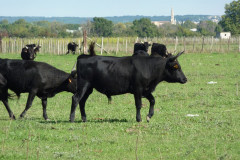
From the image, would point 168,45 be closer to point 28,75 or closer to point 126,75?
point 28,75

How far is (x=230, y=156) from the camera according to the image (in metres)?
7.78

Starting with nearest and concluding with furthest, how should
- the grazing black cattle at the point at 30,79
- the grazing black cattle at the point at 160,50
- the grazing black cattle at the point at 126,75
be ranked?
1. the grazing black cattle at the point at 126,75
2. the grazing black cattle at the point at 30,79
3. the grazing black cattle at the point at 160,50

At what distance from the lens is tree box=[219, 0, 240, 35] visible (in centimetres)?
11984

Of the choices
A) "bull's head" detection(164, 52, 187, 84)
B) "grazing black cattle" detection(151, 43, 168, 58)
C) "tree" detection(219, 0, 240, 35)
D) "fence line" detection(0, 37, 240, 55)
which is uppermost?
"tree" detection(219, 0, 240, 35)

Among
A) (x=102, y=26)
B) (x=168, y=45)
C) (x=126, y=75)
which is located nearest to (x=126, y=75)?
(x=126, y=75)

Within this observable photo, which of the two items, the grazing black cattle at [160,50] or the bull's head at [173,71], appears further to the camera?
the grazing black cattle at [160,50]

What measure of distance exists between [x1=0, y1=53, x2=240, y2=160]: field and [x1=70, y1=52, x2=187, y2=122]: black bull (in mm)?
684

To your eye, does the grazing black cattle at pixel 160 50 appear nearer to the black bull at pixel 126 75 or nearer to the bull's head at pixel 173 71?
the bull's head at pixel 173 71

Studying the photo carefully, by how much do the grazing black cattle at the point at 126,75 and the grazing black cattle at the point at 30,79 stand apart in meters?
1.35

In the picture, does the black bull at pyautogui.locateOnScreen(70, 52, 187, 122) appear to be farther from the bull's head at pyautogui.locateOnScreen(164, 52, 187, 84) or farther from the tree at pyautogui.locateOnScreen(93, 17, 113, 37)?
the tree at pyautogui.locateOnScreen(93, 17, 113, 37)

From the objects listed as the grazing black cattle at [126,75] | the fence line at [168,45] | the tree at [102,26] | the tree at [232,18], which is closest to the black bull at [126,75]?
the grazing black cattle at [126,75]

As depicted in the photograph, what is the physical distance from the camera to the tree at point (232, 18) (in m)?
120

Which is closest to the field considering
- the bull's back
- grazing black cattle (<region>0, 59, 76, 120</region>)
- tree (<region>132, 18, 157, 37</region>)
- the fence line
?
grazing black cattle (<region>0, 59, 76, 120</region>)

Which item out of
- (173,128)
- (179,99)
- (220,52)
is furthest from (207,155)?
(220,52)
